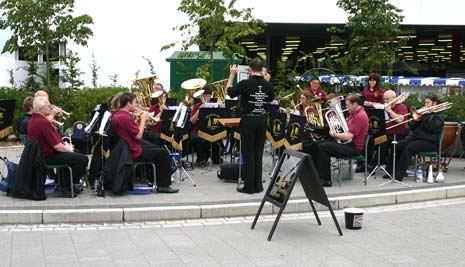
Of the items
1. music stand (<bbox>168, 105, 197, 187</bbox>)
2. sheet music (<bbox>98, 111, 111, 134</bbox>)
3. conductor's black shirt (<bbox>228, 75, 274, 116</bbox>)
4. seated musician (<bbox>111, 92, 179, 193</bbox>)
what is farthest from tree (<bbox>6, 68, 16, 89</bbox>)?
conductor's black shirt (<bbox>228, 75, 274, 116</bbox>)

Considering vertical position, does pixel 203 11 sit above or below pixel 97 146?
above

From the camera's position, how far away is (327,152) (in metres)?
9.41

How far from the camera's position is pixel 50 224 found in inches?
289

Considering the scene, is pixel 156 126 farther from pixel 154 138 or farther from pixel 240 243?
pixel 240 243

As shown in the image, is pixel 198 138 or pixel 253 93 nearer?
pixel 253 93

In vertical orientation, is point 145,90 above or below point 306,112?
above

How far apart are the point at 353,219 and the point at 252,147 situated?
2138 mm

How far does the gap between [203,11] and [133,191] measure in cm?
773

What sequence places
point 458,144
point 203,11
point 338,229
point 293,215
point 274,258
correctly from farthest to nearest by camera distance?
point 203,11 < point 458,144 < point 293,215 < point 338,229 < point 274,258

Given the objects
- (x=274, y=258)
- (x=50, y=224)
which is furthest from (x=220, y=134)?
(x=274, y=258)

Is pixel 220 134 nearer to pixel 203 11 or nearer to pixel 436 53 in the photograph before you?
pixel 203 11

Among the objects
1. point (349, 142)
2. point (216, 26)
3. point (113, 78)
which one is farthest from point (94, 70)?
point (349, 142)

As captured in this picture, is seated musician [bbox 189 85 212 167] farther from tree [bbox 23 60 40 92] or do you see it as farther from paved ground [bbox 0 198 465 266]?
tree [bbox 23 60 40 92]

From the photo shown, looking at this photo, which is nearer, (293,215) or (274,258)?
(274,258)
